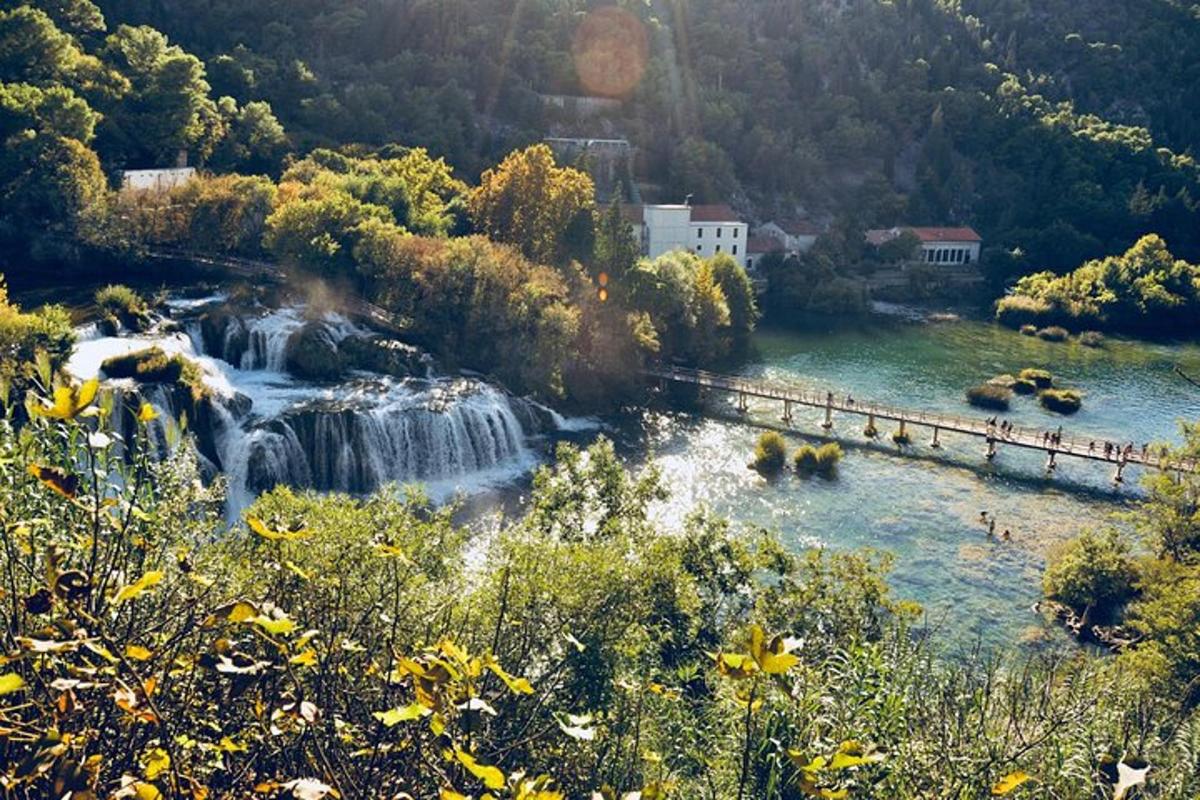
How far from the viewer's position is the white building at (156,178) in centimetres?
5278

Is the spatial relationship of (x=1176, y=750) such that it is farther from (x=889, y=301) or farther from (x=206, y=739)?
(x=889, y=301)

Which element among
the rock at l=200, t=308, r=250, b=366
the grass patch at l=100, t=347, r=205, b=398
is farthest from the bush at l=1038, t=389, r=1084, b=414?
the grass patch at l=100, t=347, r=205, b=398

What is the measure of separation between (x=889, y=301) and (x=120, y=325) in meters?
59.7

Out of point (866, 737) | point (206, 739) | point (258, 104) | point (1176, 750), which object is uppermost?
point (258, 104)

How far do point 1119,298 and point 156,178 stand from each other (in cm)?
6793

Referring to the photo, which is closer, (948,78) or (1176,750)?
(1176,750)

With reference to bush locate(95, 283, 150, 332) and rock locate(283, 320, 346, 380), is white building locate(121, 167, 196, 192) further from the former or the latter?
rock locate(283, 320, 346, 380)

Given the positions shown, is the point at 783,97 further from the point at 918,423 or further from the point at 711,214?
the point at 918,423

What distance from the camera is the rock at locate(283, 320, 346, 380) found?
40.5m

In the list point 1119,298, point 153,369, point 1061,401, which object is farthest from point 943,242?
point 153,369

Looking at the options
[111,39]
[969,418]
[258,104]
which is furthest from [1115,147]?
[111,39]

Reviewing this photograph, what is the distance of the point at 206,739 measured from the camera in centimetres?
731

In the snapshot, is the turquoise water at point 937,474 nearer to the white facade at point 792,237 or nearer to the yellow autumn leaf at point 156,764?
the yellow autumn leaf at point 156,764

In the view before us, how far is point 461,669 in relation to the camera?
4.95 meters
